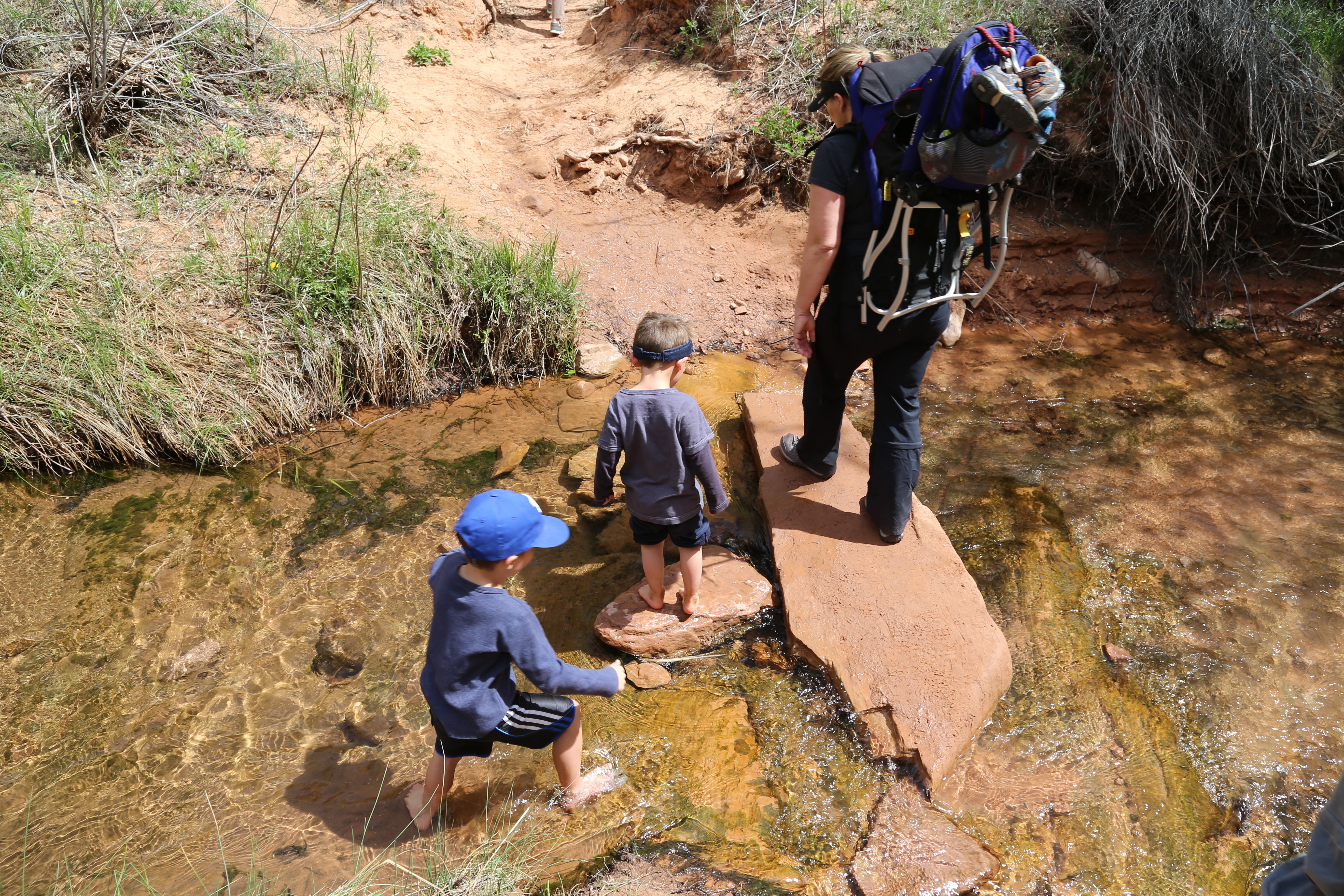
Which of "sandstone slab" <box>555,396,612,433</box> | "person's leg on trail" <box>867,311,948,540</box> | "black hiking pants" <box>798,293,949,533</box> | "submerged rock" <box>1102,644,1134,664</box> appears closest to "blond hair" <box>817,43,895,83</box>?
"black hiking pants" <box>798,293,949,533</box>

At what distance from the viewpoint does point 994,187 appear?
2553mm

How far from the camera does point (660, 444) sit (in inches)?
105

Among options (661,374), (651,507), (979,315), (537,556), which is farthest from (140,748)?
(979,315)

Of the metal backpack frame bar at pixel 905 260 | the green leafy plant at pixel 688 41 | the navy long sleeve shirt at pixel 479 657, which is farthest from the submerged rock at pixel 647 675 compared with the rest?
the green leafy plant at pixel 688 41

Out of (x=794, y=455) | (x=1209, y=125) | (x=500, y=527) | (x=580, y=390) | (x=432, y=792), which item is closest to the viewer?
(x=500, y=527)

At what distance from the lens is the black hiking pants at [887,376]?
2852 millimetres

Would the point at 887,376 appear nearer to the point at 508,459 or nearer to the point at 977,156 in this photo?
the point at 977,156

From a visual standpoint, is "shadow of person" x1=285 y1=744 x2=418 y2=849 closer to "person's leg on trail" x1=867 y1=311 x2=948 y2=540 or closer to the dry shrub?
"person's leg on trail" x1=867 y1=311 x2=948 y2=540

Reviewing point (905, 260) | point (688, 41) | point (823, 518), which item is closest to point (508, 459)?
point (823, 518)

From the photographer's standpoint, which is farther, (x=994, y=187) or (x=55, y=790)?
(x=994, y=187)

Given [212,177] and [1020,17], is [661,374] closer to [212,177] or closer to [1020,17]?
[212,177]

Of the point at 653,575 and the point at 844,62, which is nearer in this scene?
the point at 844,62

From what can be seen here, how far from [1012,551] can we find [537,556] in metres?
2.25

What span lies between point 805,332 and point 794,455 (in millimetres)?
785
